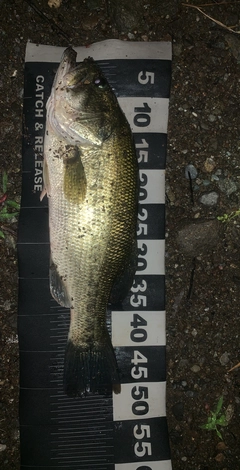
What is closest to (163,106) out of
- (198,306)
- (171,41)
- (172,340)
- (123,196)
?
(171,41)

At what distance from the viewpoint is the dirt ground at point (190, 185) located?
120 inches

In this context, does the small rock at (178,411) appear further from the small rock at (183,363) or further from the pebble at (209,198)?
the pebble at (209,198)

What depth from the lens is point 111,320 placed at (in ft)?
9.89

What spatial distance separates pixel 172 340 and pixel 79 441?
102 centimetres

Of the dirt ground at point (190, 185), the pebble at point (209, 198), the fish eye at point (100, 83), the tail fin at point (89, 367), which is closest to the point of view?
the fish eye at point (100, 83)

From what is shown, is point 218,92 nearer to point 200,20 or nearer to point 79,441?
point 200,20

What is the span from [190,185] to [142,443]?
2.02 metres

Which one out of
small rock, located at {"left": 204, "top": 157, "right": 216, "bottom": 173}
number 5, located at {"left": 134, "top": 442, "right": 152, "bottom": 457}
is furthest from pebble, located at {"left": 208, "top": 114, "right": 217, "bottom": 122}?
number 5, located at {"left": 134, "top": 442, "right": 152, "bottom": 457}

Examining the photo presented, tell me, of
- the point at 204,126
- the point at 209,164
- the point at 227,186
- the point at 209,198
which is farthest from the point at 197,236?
the point at 204,126

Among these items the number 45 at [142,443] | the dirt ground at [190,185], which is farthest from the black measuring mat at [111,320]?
the dirt ground at [190,185]

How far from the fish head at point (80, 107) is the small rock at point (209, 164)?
1.00m

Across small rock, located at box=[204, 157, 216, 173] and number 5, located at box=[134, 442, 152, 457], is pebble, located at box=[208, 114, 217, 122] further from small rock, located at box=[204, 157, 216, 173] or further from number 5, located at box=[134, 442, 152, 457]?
number 5, located at box=[134, 442, 152, 457]

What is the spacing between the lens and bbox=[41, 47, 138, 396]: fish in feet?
7.95

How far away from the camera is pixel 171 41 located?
3172 millimetres
